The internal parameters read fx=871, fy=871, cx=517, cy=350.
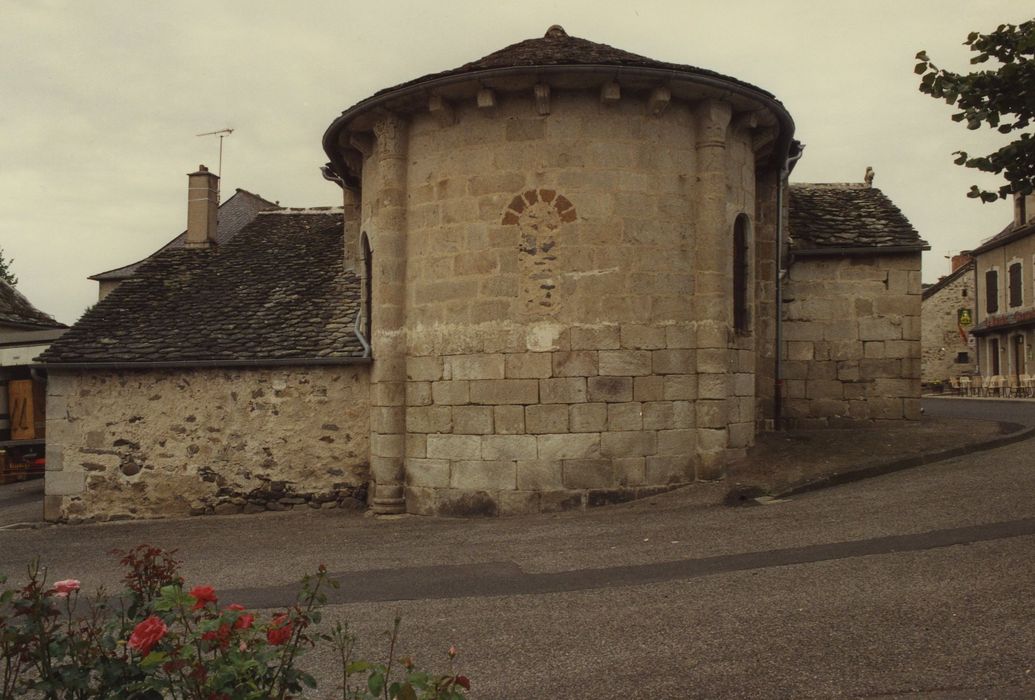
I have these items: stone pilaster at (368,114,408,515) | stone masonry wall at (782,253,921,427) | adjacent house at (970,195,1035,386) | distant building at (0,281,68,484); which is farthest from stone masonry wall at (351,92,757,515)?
adjacent house at (970,195,1035,386)

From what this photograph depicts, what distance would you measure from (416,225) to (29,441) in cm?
1265

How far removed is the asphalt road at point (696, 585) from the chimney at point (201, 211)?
7777 millimetres

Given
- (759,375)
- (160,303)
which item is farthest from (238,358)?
(759,375)

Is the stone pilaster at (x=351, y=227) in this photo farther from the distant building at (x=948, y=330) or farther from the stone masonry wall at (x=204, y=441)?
the distant building at (x=948, y=330)

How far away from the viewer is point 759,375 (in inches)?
Result: 520

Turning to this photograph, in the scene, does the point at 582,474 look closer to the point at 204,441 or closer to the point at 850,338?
the point at 204,441

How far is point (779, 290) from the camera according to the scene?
1316 centimetres

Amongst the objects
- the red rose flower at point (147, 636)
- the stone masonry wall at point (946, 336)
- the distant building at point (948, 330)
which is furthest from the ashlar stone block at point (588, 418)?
the stone masonry wall at point (946, 336)

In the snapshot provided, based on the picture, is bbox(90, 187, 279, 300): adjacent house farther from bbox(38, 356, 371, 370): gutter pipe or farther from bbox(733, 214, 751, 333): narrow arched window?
bbox(733, 214, 751, 333): narrow arched window

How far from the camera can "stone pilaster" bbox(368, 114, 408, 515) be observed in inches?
430

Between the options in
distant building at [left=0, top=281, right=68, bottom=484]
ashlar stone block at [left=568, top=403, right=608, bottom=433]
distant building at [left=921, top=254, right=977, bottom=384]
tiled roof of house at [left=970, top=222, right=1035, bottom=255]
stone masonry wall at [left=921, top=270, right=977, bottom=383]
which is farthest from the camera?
stone masonry wall at [left=921, top=270, right=977, bottom=383]

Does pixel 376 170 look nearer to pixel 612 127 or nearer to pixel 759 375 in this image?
pixel 612 127

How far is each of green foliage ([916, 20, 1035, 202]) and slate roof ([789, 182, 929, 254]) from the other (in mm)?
7432

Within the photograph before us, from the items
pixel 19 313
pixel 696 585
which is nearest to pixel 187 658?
pixel 696 585
